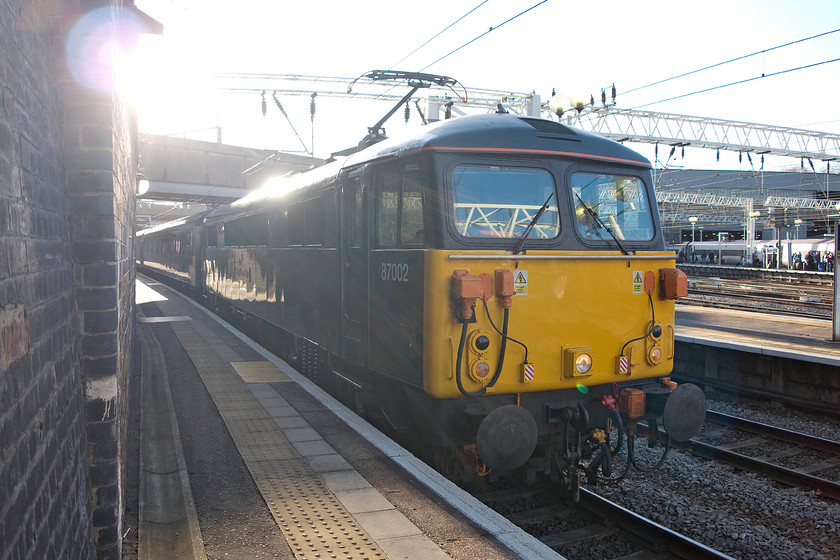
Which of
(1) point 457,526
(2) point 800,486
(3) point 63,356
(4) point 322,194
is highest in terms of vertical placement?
(4) point 322,194

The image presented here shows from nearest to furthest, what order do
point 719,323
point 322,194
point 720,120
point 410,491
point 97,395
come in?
point 97,395 < point 410,491 < point 322,194 < point 719,323 < point 720,120

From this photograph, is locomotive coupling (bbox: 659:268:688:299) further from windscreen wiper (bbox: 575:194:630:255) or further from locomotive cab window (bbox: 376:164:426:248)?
locomotive cab window (bbox: 376:164:426:248)

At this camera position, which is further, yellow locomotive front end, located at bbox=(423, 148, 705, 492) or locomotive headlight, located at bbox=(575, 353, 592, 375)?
locomotive headlight, located at bbox=(575, 353, 592, 375)

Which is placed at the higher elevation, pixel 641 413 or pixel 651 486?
pixel 641 413

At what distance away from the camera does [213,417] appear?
7520mm

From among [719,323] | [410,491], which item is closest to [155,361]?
[410,491]

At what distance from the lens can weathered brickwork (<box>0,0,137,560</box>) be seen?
7.73 feet

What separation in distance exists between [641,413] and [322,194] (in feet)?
14.7

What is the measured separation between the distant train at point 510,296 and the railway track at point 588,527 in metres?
0.26

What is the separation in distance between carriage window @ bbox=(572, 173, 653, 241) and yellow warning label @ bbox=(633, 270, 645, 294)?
14.0 inches

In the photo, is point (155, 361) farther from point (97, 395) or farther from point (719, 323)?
point (719, 323)

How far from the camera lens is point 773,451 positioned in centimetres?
806

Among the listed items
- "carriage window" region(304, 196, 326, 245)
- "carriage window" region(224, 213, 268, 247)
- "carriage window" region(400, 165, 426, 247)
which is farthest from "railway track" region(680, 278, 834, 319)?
"carriage window" region(400, 165, 426, 247)

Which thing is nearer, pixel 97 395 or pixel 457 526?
pixel 97 395
